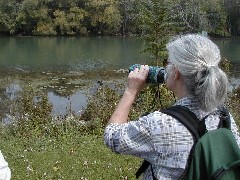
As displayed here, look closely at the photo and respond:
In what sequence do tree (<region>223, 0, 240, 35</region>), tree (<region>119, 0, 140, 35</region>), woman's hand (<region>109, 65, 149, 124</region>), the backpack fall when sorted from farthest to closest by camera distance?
tree (<region>119, 0, 140, 35</region>) → tree (<region>223, 0, 240, 35</region>) → woman's hand (<region>109, 65, 149, 124</region>) → the backpack

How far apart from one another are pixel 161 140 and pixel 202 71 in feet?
1.01

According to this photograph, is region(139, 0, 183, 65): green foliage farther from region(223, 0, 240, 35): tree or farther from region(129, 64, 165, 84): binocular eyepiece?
region(223, 0, 240, 35): tree

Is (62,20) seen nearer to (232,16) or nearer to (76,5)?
(76,5)

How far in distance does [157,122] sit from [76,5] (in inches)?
2050

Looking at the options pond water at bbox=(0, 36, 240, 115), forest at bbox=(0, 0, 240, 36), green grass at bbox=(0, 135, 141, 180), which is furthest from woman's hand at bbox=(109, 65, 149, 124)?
forest at bbox=(0, 0, 240, 36)

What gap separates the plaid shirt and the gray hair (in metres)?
0.05

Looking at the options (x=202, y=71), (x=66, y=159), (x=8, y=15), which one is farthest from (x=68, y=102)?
(x=8, y=15)

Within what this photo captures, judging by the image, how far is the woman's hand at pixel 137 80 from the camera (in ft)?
6.25

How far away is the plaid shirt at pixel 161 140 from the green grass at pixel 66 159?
286cm

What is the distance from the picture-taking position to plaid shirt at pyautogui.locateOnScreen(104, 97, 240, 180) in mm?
1646

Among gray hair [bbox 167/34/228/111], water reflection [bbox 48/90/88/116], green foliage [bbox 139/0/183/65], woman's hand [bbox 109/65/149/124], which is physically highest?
gray hair [bbox 167/34/228/111]

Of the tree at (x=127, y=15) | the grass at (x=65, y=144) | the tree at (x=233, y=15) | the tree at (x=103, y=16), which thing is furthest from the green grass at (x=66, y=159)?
the tree at (x=127, y=15)

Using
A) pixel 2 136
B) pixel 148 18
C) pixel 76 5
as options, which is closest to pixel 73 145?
pixel 2 136

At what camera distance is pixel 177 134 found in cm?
164
